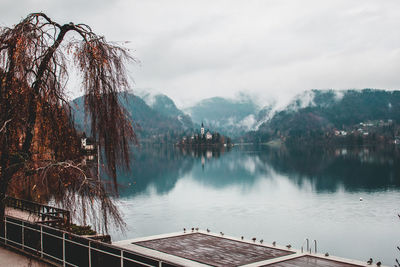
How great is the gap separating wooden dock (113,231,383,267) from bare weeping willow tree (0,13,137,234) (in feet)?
23.4

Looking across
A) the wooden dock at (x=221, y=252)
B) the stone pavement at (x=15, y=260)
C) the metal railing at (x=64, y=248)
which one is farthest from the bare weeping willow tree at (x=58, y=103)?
the wooden dock at (x=221, y=252)

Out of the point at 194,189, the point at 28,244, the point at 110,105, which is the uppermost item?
the point at 110,105

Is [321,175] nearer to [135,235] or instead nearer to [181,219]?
[181,219]

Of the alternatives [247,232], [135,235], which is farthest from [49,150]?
[247,232]

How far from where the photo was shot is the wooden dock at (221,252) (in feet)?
65.9

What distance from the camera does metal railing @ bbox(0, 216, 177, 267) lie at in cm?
1257

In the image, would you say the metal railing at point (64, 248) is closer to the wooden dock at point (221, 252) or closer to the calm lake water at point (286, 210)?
the calm lake water at point (286, 210)

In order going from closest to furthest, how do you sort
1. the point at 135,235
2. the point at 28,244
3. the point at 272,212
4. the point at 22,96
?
the point at 22,96
the point at 28,244
the point at 135,235
the point at 272,212

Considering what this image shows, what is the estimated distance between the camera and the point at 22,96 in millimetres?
12102

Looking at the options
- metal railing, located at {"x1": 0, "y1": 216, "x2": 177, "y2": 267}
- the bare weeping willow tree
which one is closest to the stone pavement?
metal railing, located at {"x1": 0, "y1": 216, "x2": 177, "y2": 267}

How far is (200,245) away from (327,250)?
1069 centimetres

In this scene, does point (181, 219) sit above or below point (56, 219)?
below

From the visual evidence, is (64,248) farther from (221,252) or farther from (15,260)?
(221,252)

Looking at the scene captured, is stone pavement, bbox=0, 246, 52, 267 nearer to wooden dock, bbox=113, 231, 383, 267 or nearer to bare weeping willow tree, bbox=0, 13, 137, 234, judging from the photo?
bare weeping willow tree, bbox=0, 13, 137, 234
